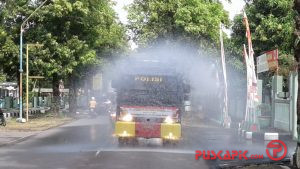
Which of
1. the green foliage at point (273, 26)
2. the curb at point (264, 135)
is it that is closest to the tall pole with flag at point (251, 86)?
the curb at point (264, 135)

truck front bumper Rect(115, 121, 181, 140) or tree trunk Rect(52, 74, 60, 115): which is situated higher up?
tree trunk Rect(52, 74, 60, 115)

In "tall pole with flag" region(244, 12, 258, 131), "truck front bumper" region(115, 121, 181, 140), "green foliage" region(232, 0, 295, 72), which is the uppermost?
"green foliage" region(232, 0, 295, 72)

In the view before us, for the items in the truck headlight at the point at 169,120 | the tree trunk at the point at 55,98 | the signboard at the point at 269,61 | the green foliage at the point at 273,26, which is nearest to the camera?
the truck headlight at the point at 169,120

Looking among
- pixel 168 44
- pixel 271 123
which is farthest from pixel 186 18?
pixel 271 123

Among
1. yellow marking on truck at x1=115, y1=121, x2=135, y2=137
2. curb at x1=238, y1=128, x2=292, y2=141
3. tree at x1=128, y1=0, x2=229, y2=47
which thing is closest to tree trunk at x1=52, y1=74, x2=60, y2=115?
tree at x1=128, y1=0, x2=229, y2=47

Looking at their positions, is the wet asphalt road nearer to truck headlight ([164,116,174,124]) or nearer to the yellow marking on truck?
the yellow marking on truck

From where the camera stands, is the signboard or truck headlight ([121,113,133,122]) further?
the signboard

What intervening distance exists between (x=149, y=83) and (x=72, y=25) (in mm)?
25453

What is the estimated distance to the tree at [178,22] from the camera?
4741 centimetres

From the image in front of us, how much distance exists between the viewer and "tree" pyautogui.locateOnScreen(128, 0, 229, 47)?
47.4 metres

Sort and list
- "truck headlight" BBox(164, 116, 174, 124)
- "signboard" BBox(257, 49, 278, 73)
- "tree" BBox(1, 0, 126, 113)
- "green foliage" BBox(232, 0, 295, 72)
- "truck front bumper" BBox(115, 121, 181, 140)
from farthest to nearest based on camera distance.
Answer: "tree" BBox(1, 0, 126, 113)
"green foliage" BBox(232, 0, 295, 72)
"signboard" BBox(257, 49, 278, 73)
"truck headlight" BBox(164, 116, 174, 124)
"truck front bumper" BBox(115, 121, 181, 140)

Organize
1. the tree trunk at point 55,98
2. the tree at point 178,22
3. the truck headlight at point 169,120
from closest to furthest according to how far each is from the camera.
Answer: the truck headlight at point 169,120 < the tree trunk at point 55,98 < the tree at point 178,22

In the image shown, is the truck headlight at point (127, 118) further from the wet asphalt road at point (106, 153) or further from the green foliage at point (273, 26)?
the green foliage at point (273, 26)

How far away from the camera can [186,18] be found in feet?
155
